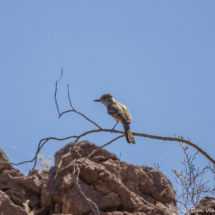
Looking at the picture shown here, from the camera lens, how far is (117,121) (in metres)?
7.59

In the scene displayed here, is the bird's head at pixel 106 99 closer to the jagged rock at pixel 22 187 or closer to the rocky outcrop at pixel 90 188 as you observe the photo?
the rocky outcrop at pixel 90 188

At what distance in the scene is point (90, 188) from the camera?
1105 centimetres

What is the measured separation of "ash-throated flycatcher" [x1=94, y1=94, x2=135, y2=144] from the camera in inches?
Result: 247

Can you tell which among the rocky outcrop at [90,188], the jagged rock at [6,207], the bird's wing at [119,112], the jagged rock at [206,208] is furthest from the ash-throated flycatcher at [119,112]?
the jagged rock at [6,207]

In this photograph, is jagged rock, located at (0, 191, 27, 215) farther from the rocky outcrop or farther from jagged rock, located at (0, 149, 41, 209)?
jagged rock, located at (0, 149, 41, 209)

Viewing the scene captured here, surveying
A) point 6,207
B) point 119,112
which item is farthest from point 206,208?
point 6,207

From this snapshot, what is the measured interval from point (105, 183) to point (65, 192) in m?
1.35

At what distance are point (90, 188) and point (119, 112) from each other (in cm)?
464

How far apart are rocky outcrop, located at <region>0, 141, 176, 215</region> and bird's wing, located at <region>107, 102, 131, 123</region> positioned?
Answer: 2.93 metres

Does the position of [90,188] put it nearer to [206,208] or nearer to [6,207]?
[6,207]

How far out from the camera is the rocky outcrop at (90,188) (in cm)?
1053

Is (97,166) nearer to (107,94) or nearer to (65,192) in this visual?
(65,192)

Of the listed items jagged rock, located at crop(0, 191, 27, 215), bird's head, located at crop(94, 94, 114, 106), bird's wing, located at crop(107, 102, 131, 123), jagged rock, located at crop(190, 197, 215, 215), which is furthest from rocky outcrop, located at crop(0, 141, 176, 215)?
bird's wing, located at crop(107, 102, 131, 123)

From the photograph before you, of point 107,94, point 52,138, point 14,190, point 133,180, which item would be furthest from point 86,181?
point 52,138
